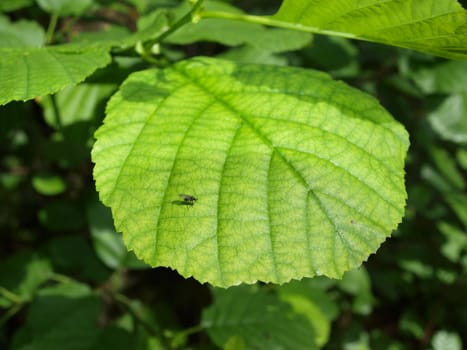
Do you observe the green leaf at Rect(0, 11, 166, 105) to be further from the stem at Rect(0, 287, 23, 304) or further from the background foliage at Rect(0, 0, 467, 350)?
the stem at Rect(0, 287, 23, 304)

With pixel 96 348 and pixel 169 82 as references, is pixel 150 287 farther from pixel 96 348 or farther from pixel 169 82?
pixel 169 82

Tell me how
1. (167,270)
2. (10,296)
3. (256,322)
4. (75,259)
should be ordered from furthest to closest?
(167,270), (75,259), (10,296), (256,322)

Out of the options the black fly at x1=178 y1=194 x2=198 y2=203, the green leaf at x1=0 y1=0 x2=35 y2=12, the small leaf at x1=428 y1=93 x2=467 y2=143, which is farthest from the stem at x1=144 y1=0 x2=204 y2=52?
the small leaf at x1=428 y1=93 x2=467 y2=143

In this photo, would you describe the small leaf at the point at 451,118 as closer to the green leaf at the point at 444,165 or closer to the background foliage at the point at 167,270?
the background foliage at the point at 167,270

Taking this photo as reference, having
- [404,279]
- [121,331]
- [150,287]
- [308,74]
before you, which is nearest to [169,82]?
[308,74]

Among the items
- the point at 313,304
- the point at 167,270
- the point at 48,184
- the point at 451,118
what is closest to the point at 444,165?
the point at 451,118

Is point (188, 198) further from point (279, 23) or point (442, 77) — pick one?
point (442, 77)
